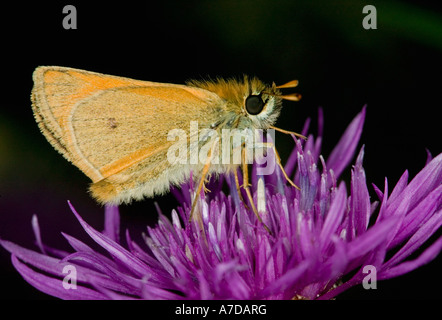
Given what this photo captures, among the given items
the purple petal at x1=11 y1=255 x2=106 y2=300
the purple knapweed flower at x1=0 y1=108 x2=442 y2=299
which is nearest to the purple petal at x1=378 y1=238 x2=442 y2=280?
the purple knapweed flower at x1=0 y1=108 x2=442 y2=299

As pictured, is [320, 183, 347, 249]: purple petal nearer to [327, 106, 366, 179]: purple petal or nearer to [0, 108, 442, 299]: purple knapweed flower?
[0, 108, 442, 299]: purple knapweed flower

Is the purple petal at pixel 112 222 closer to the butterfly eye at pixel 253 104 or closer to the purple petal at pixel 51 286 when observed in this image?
the purple petal at pixel 51 286

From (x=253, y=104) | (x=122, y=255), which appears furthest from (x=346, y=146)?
(x=122, y=255)

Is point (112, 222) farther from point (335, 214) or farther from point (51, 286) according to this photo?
point (335, 214)

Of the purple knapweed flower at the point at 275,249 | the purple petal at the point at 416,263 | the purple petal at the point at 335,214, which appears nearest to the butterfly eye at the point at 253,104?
the purple knapweed flower at the point at 275,249

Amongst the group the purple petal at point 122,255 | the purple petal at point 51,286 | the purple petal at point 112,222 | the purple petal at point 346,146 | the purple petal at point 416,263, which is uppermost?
the purple petal at point 346,146

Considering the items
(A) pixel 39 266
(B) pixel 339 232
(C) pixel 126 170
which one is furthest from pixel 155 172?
(B) pixel 339 232
